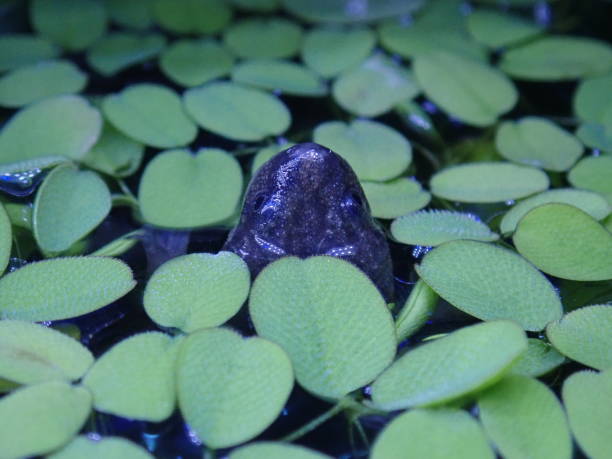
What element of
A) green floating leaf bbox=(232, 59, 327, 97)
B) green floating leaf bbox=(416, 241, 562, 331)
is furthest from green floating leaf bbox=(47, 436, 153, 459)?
green floating leaf bbox=(232, 59, 327, 97)

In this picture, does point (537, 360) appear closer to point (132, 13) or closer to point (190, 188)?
point (190, 188)

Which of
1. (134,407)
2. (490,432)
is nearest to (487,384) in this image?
(490,432)

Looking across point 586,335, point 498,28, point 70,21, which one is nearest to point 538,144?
point 498,28

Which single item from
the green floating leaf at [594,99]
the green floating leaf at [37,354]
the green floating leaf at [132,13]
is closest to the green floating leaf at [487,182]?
the green floating leaf at [594,99]

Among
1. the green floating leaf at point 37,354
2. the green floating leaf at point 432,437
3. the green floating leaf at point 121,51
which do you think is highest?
the green floating leaf at point 121,51

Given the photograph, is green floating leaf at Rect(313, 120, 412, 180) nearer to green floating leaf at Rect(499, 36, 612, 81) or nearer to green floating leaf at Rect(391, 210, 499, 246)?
green floating leaf at Rect(391, 210, 499, 246)

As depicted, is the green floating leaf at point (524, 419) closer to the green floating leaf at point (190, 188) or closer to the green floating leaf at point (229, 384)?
the green floating leaf at point (229, 384)
